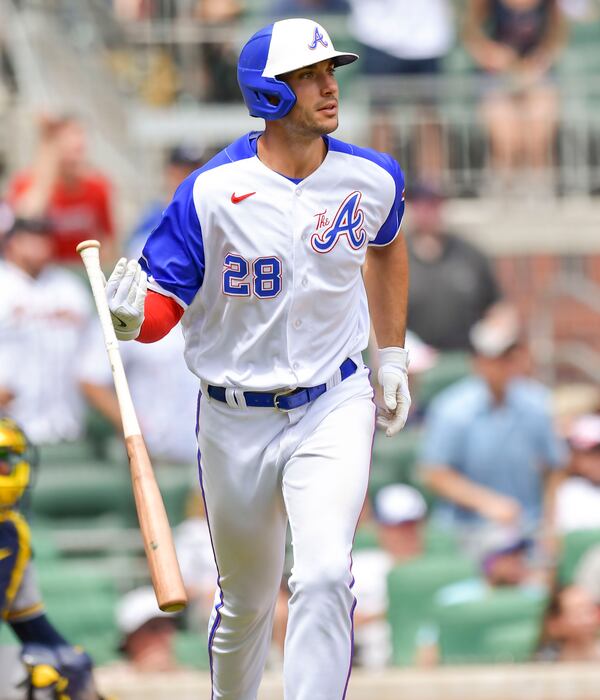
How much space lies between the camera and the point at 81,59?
10609 millimetres

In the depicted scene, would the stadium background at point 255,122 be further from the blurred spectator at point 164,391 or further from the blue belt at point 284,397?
the blue belt at point 284,397

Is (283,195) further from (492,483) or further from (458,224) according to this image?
(458,224)

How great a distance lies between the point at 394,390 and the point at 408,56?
575 centimetres

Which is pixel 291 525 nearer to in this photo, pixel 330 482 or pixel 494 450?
pixel 330 482

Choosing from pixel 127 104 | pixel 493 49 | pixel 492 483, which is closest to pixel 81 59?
pixel 127 104

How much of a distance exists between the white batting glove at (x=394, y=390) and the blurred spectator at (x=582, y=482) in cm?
306

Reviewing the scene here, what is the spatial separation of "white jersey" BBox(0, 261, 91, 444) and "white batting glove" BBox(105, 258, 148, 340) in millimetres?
3818

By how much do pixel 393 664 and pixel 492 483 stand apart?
1292 mm

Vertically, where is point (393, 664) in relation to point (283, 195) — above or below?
below

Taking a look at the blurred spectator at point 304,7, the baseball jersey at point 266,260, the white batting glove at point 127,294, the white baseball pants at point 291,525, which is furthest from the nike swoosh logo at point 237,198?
the blurred spectator at point 304,7

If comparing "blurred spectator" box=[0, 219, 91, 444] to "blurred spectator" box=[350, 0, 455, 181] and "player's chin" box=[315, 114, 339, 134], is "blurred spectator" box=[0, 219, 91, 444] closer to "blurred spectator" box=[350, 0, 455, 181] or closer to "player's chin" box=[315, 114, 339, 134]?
"blurred spectator" box=[350, 0, 455, 181]

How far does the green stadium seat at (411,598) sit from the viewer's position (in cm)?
709

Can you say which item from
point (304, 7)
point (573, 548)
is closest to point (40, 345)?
point (573, 548)

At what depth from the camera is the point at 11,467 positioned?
5176 mm
